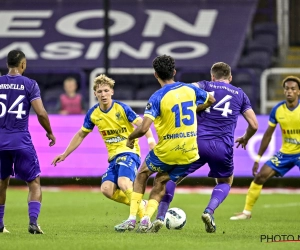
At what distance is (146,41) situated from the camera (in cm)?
2356

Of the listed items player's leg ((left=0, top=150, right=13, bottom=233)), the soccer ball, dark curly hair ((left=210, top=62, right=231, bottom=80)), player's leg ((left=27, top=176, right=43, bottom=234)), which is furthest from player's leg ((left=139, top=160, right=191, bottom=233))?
player's leg ((left=0, top=150, right=13, bottom=233))

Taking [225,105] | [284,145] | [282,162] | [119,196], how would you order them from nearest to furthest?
[225,105], [119,196], [282,162], [284,145]

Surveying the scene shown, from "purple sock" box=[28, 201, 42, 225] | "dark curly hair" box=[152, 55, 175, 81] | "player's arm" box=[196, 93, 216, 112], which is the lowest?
"purple sock" box=[28, 201, 42, 225]

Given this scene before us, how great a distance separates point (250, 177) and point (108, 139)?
7.66 m

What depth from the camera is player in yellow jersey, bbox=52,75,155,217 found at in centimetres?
1129

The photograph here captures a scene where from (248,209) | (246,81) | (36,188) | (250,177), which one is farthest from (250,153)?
(36,188)

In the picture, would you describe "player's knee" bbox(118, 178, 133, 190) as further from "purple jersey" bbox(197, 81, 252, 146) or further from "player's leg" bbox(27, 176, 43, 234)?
"player's leg" bbox(27, 176, 43, 234)

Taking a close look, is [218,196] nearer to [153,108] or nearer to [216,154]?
[216,154]

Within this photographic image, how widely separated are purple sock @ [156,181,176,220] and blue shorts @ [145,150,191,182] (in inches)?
15.6

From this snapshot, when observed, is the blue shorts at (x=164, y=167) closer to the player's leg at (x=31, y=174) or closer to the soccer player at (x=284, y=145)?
the player's leg at (x=31, y=174)

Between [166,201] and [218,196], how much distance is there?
2.07 ft

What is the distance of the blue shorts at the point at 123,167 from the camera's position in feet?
36.9

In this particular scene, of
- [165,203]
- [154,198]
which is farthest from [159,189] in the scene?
[165,203]

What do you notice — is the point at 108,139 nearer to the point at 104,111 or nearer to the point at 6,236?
the point at 104,111
